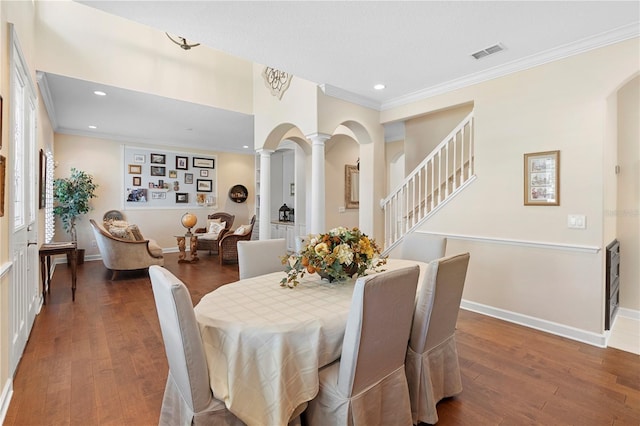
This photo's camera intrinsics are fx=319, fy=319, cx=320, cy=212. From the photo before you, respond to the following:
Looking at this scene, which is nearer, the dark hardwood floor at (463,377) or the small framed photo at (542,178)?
the dark hardwood floor at (463,377)

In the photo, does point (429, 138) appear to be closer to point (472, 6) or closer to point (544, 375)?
point (472, 6)

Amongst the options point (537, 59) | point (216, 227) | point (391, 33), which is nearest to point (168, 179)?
point (216, 227)

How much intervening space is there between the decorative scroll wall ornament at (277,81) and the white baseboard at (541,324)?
3.68m

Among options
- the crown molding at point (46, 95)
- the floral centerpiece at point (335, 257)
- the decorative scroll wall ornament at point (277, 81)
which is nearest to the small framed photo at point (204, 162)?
the crown molding at point (46, 95)

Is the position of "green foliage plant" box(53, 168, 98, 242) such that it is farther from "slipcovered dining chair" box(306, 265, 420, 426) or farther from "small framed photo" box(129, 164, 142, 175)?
"slipcovered dining chair" box(306, 265, 420, 426)

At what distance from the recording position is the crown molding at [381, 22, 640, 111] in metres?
2.63

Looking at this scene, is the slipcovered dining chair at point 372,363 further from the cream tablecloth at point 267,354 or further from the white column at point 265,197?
the white column at point 265,197

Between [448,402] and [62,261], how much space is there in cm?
730

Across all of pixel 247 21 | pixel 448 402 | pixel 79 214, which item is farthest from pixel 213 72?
pixel 448 402

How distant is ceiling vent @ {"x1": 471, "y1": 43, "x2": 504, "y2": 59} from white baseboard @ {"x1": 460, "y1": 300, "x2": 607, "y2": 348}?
261 centimetres

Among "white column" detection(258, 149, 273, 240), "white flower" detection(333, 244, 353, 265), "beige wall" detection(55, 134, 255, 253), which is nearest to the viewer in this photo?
"white flower" detection(333, 244, 353, 265)

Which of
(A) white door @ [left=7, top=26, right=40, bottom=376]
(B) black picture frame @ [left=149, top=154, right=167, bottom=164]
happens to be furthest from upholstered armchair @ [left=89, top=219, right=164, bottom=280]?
(B) black picture frame @ [left=149, top=154, right=167, bottom=164]

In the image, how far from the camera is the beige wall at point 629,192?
328 centimetres

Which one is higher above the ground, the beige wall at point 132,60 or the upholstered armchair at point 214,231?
the beige wall at point 132,60
